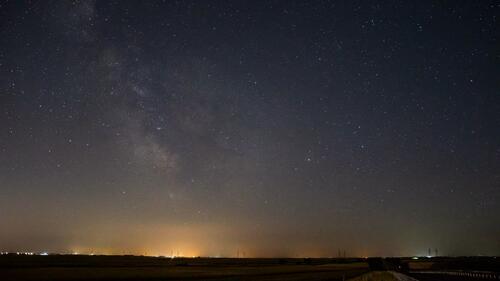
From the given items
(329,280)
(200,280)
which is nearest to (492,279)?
(329,280)

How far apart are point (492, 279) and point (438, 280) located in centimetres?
578

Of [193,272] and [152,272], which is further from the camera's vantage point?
[193,272]

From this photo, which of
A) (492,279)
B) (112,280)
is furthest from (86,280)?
(492,279)

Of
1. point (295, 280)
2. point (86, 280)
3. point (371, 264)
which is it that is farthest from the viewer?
point (371, 264)

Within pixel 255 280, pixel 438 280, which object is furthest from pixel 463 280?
pixel 255 280

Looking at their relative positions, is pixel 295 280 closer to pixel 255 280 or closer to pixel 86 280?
pixel 255 280

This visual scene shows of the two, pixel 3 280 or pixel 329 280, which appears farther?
pixel 329 280

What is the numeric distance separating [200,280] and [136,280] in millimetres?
7472

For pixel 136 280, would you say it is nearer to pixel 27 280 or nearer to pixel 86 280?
pixel 86 280

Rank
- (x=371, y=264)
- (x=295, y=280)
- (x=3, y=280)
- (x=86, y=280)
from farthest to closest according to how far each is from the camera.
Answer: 1. (x=371, y=264)
2. (x=295, y=280)
3. (x=86, y=280)
4. (x=3, y=280)

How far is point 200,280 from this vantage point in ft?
179

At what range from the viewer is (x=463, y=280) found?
53.3 m

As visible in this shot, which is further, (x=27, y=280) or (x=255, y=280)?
(x=255, y=280)

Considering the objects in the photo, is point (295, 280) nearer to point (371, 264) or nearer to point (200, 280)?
point (200, 280)
